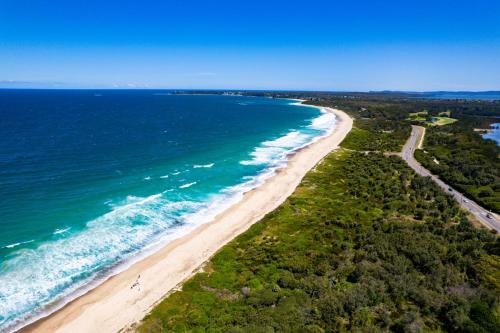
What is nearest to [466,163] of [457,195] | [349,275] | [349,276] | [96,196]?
[457,195]

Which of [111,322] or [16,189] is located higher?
[16,189]

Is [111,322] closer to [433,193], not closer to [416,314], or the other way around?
[416,314]

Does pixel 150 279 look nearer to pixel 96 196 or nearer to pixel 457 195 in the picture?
pixel 96 196

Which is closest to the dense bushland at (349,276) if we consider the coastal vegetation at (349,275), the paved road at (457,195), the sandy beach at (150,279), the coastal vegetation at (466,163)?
the coastal vegetation at (349,275)

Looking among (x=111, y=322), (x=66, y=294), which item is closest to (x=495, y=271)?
(x=111, y=322)

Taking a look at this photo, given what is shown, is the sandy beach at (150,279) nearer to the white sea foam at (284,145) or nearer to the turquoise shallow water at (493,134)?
the white sea foam at (284,145)
